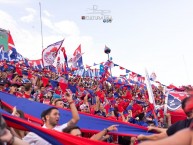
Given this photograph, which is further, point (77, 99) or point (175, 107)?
point (77, 99)

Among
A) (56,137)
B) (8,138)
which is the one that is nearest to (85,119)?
(56,137)

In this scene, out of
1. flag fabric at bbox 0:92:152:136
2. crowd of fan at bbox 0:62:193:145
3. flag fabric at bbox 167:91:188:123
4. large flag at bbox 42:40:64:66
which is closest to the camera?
flag fabric at bbox 0:92:152:136

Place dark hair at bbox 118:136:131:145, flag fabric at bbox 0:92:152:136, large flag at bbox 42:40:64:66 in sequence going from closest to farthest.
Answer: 1. flag fabric at bbox 0:92:152:136
2. dark hair at bbox 118:136:131:145
3. large flag at bbox 42:40:64:66

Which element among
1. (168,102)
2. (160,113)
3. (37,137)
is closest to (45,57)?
(160,113)

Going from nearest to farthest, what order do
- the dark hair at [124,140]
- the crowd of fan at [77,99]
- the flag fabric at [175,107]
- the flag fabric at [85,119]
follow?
the flag fabric at [85,119], the dark hair at [124,140], the crowd of fan at [77,99], the flag fabric at [175,107]

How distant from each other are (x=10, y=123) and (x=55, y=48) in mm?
11729

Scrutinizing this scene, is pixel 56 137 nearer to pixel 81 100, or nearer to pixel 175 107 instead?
pixel 175 107

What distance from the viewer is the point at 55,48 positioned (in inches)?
607

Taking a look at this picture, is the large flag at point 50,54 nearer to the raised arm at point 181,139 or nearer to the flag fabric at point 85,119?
the flag fabric at point 85,119

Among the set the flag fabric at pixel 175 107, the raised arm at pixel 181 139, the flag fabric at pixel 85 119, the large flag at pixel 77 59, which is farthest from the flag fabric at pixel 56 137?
the large flag at pixel 77 59

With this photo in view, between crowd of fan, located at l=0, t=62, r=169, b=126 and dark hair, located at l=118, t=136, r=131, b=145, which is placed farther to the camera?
crowd of fan, located at l=0, t=62, r=169, b=126

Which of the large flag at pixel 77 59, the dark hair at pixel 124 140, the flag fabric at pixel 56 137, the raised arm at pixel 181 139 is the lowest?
the dark hair at pixel 124 140

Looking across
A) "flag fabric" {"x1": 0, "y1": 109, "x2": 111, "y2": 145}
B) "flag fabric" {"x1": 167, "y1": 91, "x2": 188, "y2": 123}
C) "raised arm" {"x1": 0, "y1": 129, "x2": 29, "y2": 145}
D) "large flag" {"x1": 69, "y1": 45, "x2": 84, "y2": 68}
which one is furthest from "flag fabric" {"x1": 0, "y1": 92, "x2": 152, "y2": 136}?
"large flag" {"x1": 69, "y1": 45, "x2": 84, "y2": 68}

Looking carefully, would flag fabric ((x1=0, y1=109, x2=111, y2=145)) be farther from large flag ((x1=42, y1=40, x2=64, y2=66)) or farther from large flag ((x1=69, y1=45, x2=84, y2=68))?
large flag ((x1=69, y1=45, x2=84, y2=68))
